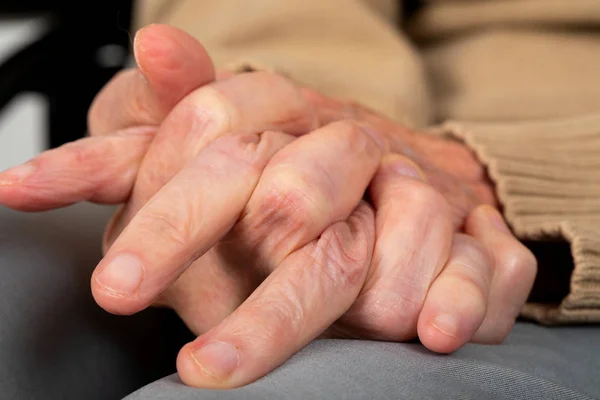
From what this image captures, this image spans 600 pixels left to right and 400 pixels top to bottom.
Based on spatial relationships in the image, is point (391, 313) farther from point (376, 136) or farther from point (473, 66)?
point (473, 66)

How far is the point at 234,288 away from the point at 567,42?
23.2 inches

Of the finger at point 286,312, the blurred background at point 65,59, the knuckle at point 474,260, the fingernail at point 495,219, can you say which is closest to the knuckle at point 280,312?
the finger at point 286,312

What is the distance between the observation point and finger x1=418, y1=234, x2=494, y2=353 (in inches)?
15.2

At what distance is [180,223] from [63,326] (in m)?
0.14

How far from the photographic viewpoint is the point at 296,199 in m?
0.41

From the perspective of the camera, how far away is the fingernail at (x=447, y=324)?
39cm

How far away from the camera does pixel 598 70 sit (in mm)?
811

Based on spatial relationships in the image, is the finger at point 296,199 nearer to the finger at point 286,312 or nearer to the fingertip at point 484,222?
the finger at point 286,312

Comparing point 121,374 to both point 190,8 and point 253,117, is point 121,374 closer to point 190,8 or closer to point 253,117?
point 253,117

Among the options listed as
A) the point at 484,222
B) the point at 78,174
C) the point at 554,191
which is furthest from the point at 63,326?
the point at 554,191

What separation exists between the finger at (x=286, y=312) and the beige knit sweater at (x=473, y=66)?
22 centimetres

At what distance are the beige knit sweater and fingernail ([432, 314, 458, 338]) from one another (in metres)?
0.22

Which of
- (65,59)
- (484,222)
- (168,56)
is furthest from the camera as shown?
(65,59)

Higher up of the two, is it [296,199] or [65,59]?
[296,199]
